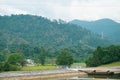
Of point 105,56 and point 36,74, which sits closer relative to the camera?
point 36,74

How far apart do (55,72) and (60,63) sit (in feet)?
98.3

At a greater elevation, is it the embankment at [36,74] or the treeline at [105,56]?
the treeline at [105,56]

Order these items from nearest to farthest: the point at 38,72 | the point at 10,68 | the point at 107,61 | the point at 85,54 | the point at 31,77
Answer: the point at 31,77 → the point at 38,72 → the point at 10,68 → the point at 107,61 → the point at 85,54

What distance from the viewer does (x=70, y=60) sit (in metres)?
109

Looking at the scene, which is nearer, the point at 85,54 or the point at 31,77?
the point at 31,77

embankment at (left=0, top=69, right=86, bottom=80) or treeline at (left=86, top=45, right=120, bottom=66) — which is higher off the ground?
treeline at (left=86, top=45, right=120, bottom=66)

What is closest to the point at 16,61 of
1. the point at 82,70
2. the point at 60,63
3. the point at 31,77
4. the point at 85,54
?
the point at 60,63

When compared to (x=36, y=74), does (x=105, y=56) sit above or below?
above

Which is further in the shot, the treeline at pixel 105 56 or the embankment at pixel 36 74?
the treeline at pixel 105 56

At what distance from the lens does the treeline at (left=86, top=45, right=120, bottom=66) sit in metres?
109

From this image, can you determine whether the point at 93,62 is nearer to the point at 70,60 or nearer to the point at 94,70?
the point at 70,60

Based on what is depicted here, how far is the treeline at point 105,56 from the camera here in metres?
109

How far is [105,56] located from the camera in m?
110

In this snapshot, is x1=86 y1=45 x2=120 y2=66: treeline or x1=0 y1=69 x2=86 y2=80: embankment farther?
x1=86 y1=45 x2=120 y2=66: treeline
